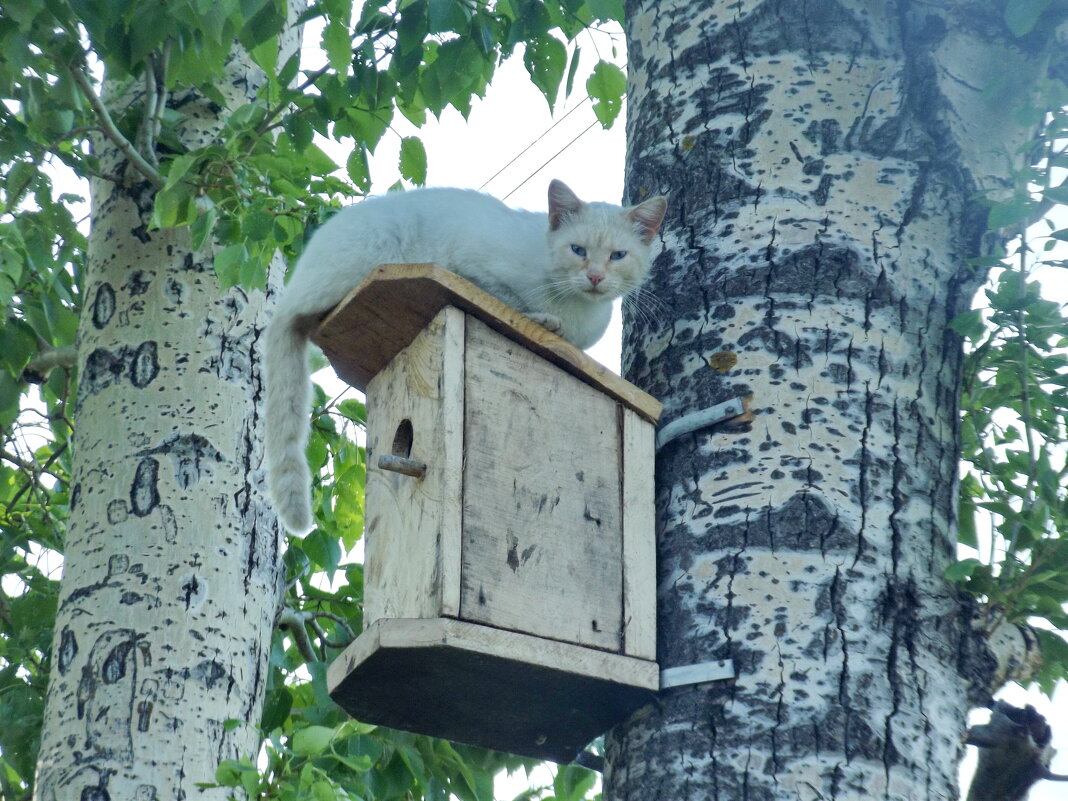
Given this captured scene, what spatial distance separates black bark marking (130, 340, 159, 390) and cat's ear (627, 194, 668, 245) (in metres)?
1.31

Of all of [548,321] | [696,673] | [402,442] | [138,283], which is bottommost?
[696,673]

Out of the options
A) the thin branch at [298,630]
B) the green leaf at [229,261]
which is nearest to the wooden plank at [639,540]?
the green leaf at [229,261]

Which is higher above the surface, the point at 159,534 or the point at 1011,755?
the point at 159,534

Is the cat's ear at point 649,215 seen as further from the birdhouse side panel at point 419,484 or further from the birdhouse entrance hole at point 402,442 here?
the birdhouse entrance hole at point 402,442

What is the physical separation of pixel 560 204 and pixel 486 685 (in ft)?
3.78

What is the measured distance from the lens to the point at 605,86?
3.25 m

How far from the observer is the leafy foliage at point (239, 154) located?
2889 mm

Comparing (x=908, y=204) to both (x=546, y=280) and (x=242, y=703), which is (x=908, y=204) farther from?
(x=242, y=703)

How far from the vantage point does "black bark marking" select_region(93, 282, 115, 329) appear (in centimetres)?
321

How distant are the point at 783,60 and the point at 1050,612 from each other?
3.41 ft

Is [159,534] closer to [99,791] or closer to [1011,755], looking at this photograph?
[99,791]

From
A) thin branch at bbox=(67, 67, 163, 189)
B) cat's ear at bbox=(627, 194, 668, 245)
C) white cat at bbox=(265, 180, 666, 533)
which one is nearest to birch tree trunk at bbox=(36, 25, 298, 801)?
thin branch at bbox=(67, 67, 163, 189)

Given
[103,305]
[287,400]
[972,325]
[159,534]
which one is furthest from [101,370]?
[972,325]

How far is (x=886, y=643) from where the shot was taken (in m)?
1.88
